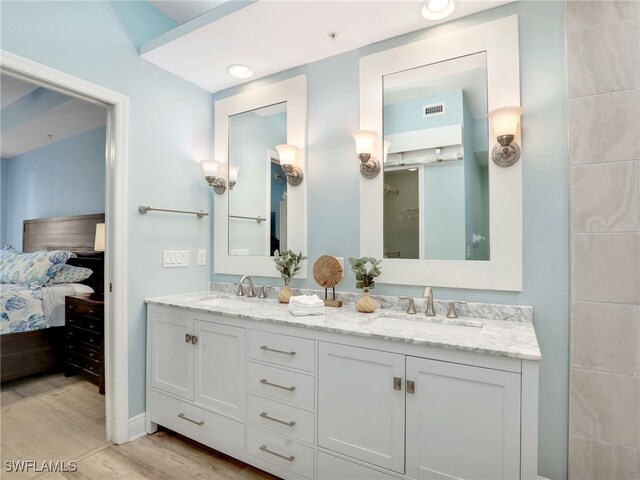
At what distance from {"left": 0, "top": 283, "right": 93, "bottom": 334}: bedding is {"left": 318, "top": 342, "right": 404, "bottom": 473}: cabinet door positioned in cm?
295

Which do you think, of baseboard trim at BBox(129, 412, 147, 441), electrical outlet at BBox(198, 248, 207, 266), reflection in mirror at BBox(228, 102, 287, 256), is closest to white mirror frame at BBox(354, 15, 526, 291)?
reflection in mirror at BBox(228, 102, 287, 256)

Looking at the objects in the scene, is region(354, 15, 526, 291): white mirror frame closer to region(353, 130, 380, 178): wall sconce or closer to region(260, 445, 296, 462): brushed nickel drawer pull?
region(353, 130, 380, 178): wall sconce

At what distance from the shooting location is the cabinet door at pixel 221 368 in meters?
1.85

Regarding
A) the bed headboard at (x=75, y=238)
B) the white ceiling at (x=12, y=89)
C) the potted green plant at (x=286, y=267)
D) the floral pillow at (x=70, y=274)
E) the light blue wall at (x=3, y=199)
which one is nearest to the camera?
the potted green plant at (x=286, y=267)

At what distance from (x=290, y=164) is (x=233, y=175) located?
0.58 meters

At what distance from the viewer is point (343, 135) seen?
2.18 m

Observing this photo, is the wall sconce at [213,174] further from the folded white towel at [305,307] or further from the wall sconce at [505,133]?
the wall sconce at [505,133]

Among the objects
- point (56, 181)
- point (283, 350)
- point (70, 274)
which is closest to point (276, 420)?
point (283, 350)

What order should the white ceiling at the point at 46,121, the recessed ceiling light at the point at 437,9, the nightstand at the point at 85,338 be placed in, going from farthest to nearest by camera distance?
the white ceiling at the point at 46,121, the nightstand at the point at 85,338, the recessed ceiling light at the point at 437,9

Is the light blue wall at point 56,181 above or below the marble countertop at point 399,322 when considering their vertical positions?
above

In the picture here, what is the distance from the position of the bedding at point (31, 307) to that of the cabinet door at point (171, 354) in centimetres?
167

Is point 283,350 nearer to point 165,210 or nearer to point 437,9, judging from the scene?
point 165,210

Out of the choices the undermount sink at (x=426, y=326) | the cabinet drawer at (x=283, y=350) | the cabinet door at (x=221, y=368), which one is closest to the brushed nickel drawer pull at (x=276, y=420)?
the cabinet door at (x=221, y=368)

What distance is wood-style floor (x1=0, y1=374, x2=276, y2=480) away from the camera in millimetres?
1831
